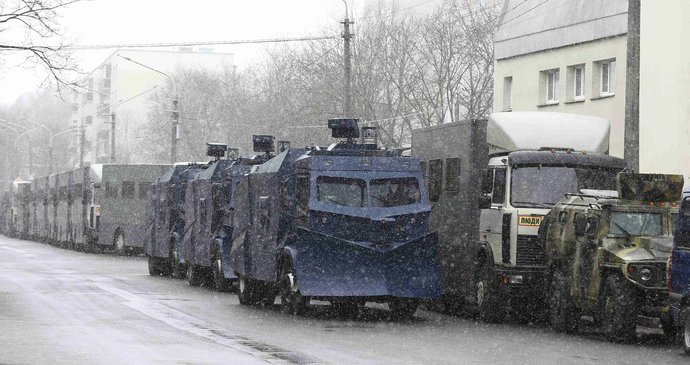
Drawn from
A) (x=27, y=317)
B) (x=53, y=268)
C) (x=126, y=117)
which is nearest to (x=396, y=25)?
(x=53, y=268)

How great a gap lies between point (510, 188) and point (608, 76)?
20024 millimetres

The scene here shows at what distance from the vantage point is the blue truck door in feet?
53.4

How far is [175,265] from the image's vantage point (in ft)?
111

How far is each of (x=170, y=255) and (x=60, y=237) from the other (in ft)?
94.8

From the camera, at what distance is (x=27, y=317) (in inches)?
796

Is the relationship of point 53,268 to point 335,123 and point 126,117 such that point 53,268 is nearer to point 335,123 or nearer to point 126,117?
point 335,123

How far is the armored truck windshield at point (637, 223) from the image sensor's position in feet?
60.4

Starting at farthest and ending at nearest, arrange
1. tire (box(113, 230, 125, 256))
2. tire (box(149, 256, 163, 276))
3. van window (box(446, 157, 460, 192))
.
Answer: tire (box(113, 230, 125, 256))
tire (box(149, 256, 163, 276))
van window (box(446, 157, 460, 192))

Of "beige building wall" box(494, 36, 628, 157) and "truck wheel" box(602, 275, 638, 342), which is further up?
"beige building wall" box(494, 36, 628, 157)

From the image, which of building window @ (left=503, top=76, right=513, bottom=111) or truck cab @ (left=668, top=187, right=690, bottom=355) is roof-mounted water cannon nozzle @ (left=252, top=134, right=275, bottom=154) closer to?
truck cab @ (left=668, top=187, right=690, bottom=355)

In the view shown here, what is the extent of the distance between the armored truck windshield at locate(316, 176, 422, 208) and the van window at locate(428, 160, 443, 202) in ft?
2.18

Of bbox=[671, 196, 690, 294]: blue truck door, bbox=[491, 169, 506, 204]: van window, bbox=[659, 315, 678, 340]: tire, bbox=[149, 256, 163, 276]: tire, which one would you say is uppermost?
bbox=[491, 169, 506, 204]: van window

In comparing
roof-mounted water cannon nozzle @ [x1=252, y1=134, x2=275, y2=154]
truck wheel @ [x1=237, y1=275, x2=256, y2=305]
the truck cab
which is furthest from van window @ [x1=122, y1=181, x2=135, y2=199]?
the truck cab

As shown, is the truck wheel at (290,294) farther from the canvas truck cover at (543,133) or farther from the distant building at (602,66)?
the distant building at (602,66)
